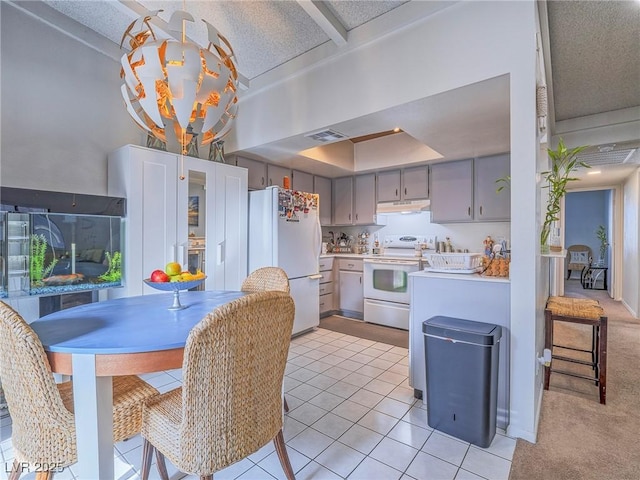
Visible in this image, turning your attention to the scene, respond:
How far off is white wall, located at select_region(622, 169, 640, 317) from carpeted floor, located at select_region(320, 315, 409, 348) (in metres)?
3.71

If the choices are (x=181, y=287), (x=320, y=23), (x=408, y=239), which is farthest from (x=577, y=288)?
(x=181, y=287)

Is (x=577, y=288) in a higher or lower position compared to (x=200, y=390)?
lower

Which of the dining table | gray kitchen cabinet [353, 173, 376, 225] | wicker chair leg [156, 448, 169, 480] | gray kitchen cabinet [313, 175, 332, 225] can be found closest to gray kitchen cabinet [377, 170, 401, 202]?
gray kitchen cabinet [353, 173, 376, 225]

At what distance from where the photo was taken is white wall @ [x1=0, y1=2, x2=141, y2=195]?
2385mm

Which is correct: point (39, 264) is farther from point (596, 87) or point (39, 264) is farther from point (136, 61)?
point (596, 87)

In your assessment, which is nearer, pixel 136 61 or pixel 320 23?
pixel 136 61

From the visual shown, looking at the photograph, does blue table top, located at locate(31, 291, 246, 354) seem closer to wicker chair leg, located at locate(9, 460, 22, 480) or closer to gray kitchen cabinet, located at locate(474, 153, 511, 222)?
wicker chair leg, located at locate(9, 460, 22, 480)

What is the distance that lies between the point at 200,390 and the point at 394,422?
4.88ft

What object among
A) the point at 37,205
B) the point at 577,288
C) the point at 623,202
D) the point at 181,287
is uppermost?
the point at 623,202

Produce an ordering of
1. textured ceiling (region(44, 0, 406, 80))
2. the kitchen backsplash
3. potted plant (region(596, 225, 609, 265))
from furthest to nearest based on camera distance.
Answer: potted plant (region(596, 225, 609, 265)), the kitchen backsplash, textured ceiling (region(44, 0, 406, 80))

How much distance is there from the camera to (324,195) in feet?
16.6

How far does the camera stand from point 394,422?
203 centimetres

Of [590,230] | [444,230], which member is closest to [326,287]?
[444,230]

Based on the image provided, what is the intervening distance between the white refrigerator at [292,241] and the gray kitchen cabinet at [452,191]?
161 centimetres
